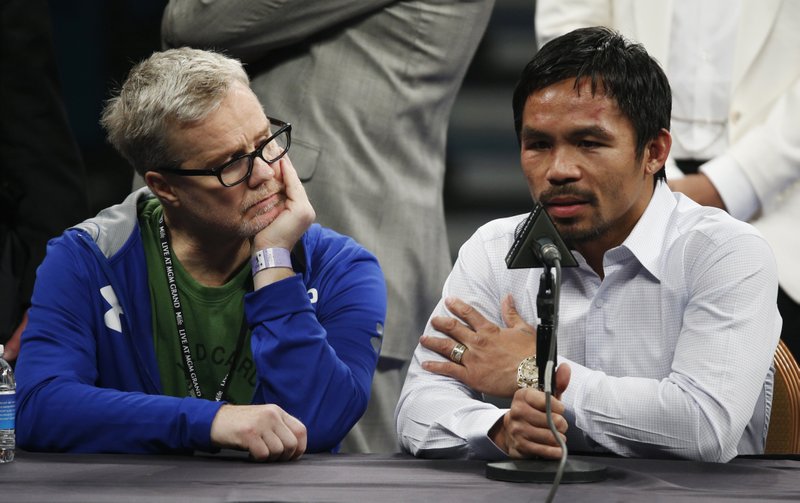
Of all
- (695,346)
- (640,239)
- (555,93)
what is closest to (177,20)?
(555,93)

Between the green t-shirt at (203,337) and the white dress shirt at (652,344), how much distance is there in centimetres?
36

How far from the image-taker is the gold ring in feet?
7.98

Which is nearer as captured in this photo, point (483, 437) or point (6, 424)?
point (6, 424)

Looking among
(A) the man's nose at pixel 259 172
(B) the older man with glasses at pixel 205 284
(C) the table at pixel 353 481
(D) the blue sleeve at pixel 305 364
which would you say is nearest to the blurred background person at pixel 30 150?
(B) the older man with glasses at pixel 205 284

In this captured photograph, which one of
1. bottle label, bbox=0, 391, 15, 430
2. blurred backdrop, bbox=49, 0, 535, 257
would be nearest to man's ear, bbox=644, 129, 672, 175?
bottle label, bbox=0, 391, 15, 430

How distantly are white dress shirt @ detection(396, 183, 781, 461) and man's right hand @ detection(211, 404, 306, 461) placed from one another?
0.88 feet

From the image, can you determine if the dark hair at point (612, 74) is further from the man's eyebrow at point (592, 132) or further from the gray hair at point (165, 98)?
the gray hair at point (165, 98)

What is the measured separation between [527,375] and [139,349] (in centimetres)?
80

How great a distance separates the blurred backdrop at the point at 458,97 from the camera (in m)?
4.23

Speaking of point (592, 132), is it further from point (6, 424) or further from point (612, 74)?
point (6, 424)

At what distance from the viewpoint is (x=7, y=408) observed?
2.14 meters

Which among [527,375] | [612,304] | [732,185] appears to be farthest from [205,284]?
[732,185]

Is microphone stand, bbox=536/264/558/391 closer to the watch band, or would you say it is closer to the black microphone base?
the black microphone base

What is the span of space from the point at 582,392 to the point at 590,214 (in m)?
0.39
